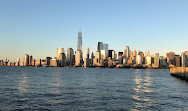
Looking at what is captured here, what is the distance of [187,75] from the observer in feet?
269

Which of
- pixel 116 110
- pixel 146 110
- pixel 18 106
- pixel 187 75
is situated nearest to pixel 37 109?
pixel 18 106

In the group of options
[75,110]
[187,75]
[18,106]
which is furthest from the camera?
[187,75]

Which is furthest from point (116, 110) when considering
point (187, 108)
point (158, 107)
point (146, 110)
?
point (187, 108)

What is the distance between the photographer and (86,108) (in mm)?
27047

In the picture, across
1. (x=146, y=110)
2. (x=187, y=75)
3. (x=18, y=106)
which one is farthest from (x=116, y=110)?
(x=187, y=75)

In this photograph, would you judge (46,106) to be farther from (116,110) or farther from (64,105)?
(116,110)

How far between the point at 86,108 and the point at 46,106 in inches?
247

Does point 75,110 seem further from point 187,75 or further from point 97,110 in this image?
point 187,75

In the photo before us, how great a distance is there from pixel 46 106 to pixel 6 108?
18.3 feet

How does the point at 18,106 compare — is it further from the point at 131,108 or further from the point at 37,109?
the point at 131,108

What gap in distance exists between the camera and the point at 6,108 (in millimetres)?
26688

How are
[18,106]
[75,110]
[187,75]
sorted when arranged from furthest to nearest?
[187,75], [18,106], [75,110]

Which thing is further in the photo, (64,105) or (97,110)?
(64,105)

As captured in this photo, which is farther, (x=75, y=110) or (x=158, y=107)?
(x=158, y=107)
